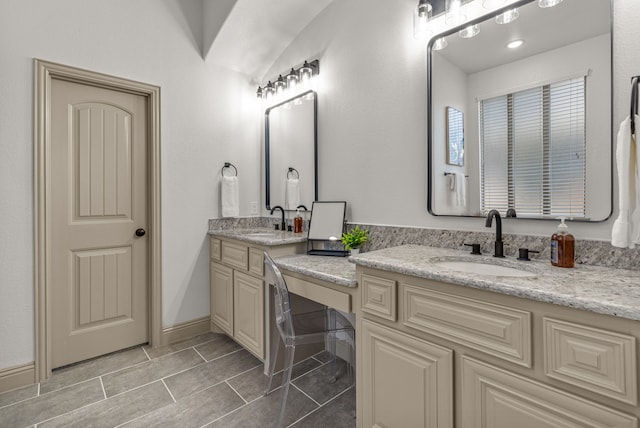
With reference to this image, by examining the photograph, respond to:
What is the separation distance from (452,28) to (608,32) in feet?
2.23

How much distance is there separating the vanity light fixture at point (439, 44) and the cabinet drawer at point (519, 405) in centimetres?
157

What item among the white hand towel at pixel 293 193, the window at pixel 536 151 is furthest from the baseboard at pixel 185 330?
the window at pixel 536 151

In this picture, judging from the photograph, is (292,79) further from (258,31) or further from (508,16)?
(508,16)

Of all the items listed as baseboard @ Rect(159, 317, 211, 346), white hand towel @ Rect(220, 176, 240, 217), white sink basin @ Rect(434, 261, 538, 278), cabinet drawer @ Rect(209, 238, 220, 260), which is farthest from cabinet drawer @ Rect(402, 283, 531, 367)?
baseboard @ Rect(159, 317, 211, 346)

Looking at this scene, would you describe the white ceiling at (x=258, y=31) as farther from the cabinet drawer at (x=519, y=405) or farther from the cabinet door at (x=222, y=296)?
the cabinet drawer at (x=519, y=405)

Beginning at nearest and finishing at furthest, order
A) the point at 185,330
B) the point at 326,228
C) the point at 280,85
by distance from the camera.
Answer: the point at 326,228, the point at 185,330, the point at 280,85

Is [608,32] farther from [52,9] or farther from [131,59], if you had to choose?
[52,9]

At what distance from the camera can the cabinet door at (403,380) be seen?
115cm

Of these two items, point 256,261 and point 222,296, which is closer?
point 256,261

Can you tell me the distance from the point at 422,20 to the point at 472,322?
1.66 meters

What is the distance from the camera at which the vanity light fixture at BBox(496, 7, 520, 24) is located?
145 cm

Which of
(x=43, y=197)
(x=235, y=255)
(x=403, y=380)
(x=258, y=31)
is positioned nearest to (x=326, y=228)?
(x=235, y=255)

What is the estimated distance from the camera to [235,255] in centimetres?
242

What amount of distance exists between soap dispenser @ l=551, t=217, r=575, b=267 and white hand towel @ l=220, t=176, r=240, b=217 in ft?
7.90
